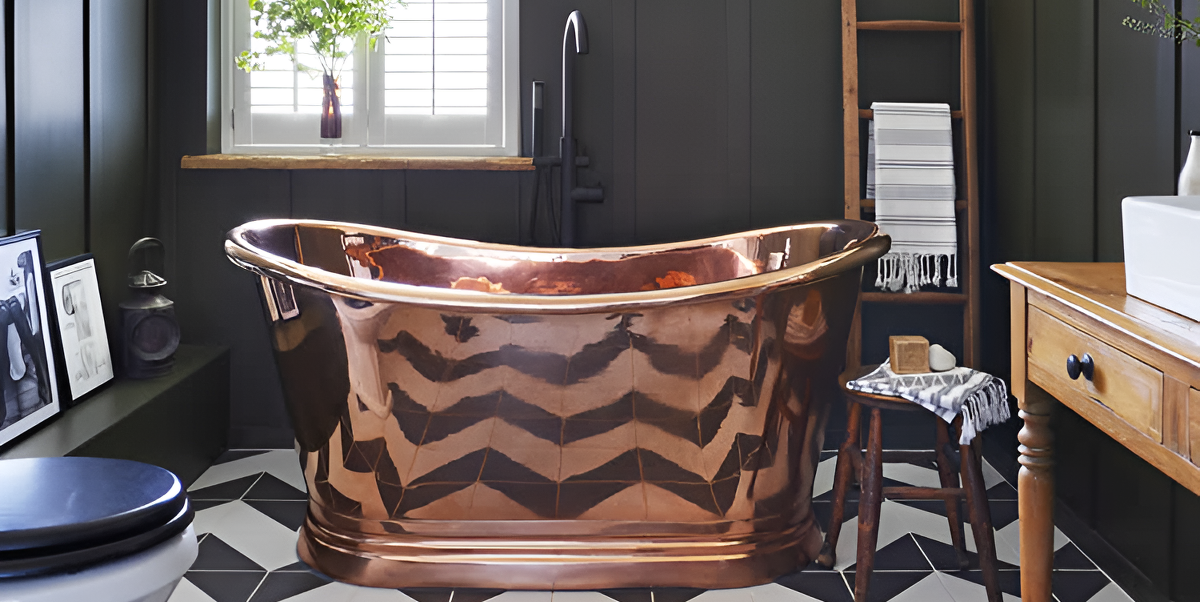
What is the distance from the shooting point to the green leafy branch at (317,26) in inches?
115

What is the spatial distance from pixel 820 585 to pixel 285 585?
1.21 m

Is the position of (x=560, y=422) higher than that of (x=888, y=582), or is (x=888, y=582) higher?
(x=560, y=422)

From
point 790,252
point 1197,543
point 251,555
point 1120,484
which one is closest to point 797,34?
point 790,252

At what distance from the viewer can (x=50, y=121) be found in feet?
7.90

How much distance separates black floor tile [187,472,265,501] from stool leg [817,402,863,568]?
162 cm

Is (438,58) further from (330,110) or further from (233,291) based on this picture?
(233,291)

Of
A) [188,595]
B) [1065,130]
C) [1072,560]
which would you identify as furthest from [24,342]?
[1065,130]

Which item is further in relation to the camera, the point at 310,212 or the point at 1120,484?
the point at 310,212

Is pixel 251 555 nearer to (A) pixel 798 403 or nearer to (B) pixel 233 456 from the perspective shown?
(B) pixel 233 456

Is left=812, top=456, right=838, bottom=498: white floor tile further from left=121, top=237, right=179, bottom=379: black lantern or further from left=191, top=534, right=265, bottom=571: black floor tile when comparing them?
left=121, top=237, right=179, bottom=379: black lantern

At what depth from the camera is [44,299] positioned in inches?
89.7

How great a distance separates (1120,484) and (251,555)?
2.04 metres

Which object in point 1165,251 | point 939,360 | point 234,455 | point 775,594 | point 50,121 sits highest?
point 50,121

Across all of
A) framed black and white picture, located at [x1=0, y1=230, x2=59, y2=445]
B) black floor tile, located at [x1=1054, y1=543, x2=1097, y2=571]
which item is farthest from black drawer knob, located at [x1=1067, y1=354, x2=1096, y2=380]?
framed black and white picture, located at [x1=0, y1=230, x2=59, y2=445]
